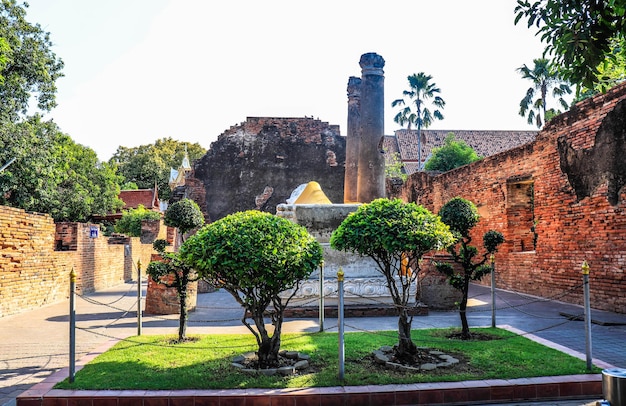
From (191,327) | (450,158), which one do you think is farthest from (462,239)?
(450,158)

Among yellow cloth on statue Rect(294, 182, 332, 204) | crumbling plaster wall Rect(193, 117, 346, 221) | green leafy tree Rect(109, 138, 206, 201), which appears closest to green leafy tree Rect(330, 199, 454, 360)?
yellow cloth on statue Rect(294, 182, 332, 204)

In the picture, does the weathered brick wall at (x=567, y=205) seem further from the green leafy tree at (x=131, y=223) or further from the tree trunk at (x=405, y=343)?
A: the green leafy tree at (x=131, y=223)

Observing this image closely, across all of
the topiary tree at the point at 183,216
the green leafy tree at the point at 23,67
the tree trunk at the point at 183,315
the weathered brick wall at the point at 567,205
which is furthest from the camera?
the green leafy tree at the point at 23,67

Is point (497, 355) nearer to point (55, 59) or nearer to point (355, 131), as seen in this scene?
point (355, 131)

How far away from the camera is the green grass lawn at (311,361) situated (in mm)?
5312

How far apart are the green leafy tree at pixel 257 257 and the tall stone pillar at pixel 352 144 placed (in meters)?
6.17

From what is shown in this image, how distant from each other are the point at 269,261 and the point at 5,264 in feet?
25.5

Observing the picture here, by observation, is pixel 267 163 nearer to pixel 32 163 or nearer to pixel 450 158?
pixel 450 158

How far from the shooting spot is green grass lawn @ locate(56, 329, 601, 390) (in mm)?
5312

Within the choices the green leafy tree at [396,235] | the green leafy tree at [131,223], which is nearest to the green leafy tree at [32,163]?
the green leafy tree at [131,223]

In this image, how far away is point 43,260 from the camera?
12359 mm

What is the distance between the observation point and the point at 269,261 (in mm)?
5438

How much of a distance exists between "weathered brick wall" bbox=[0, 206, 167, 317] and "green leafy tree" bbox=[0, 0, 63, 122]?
6073mm

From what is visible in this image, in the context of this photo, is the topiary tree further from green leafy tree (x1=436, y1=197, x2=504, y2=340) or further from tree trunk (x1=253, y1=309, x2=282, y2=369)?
green leafy tree (x1=436, y1=197, x2=504, y2=340)
